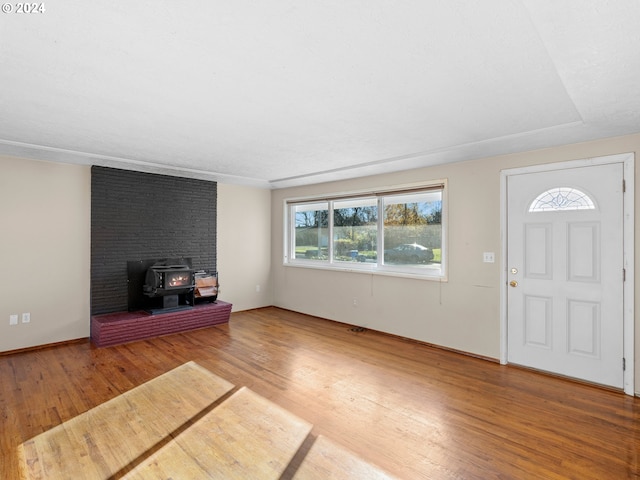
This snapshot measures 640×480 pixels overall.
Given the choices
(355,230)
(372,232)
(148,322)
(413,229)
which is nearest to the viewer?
(148,322)

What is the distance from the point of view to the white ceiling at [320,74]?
142cm

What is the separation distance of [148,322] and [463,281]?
4.10m

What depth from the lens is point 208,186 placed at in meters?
5.67

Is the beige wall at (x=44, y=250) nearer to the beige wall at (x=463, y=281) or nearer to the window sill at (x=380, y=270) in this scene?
the window sill at (x=380, y=270)

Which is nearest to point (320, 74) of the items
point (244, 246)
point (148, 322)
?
point (148, 322)

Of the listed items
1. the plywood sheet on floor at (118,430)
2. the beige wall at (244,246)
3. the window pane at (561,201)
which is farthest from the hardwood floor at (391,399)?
the window pane at (561,201)

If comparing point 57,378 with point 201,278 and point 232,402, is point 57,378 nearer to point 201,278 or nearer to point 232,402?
point 232,402

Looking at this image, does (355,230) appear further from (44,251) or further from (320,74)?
(44,251)

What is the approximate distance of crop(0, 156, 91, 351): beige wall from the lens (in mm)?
3934

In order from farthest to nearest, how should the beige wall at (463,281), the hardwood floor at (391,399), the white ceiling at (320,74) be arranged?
1. the beige wall at (463,281)
2. the hardwood floor at (391,399)
3. the white ceiling at (320,74)

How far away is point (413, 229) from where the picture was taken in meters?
4.64

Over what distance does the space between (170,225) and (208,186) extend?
0.91 metres

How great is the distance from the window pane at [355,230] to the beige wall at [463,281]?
1.03 ft

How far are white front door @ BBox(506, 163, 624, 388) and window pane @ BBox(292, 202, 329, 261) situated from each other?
301 centimetres
